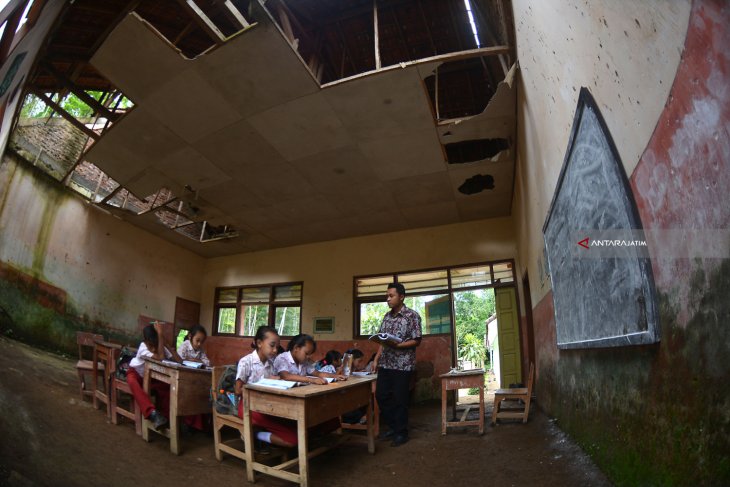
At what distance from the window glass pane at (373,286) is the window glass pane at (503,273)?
2.10 meters

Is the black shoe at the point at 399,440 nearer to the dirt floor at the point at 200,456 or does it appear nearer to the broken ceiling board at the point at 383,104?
the dirt floor at the point at 200,456

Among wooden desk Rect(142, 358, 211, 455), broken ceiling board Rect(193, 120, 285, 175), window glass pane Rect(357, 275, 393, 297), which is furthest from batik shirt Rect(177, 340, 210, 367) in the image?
window glass pane Rect(357, 275, 393, 297)

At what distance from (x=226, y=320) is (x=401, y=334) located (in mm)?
6672

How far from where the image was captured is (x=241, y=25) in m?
3.43

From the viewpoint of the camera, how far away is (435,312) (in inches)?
283

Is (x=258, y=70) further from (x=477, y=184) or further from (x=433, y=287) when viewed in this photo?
(x=433, y=287)

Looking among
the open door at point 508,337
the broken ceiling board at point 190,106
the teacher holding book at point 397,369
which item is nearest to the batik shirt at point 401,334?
the teacher holding book at point 397,369

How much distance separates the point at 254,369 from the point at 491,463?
1.99 meters

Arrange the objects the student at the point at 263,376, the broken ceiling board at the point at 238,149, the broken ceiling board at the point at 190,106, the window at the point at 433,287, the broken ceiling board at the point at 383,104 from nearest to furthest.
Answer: the student at the point at 263,376 < the broken ceiling board at the point at 383,104 < the broken ceiling board at the point at 190,106 < the broken ceiling board at the point at 238,149 < the window at the point at 433,287

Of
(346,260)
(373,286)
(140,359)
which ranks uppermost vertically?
(346,260)

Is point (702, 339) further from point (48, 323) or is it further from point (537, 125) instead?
point (48, 323)

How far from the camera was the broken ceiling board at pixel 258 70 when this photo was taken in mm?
3504

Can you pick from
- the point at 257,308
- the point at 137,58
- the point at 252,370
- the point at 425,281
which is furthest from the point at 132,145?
the point at 425,281

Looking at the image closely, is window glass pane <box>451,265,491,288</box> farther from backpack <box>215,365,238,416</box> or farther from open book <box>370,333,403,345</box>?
backpack <box>215,365,238,416</box>
